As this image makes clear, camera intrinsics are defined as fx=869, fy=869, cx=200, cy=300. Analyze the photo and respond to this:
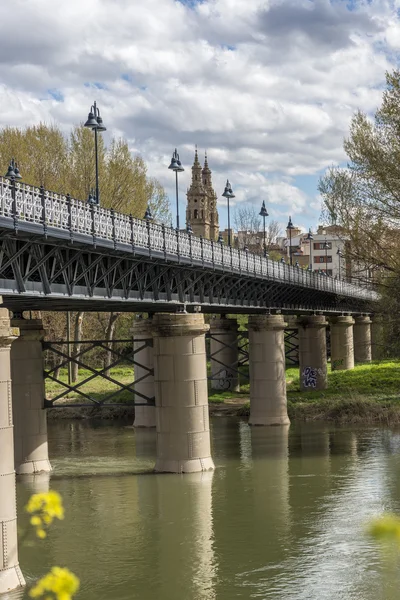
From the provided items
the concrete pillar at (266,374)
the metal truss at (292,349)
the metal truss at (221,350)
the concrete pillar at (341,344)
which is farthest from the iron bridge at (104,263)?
the concrete pillar at (341,344)

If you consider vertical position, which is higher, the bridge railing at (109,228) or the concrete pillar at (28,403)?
the bridge railing at (109,228)

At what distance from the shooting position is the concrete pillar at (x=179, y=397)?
31734mm

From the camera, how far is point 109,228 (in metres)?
26.6

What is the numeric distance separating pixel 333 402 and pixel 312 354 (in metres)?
10.1

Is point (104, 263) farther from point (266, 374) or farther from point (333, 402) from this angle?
point (333, 402)

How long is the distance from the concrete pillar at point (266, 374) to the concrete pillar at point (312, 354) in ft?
44.7

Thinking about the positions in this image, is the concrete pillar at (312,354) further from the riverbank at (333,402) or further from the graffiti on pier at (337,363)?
the graffiti on pier at (337,363)

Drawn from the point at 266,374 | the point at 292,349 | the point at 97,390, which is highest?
the point at 292,349

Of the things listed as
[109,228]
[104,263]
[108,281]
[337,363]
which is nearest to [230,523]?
[108,281]

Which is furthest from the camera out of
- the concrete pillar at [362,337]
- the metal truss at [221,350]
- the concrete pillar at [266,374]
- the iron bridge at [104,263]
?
the concrete pillar at [362,337]

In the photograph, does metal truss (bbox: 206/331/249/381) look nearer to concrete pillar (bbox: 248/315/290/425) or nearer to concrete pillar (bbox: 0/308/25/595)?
concrete pillar (bbox: 248/315/290/425)

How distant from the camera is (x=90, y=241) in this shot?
81.2 feet

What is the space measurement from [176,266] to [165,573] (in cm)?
1431

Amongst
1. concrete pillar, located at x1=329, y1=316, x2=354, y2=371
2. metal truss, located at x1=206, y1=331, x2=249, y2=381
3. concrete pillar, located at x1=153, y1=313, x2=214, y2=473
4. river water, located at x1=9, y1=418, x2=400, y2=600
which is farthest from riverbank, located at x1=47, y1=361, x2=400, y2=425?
concrete pillar, located at x1=153, y1=313, x2=214, y2=473
